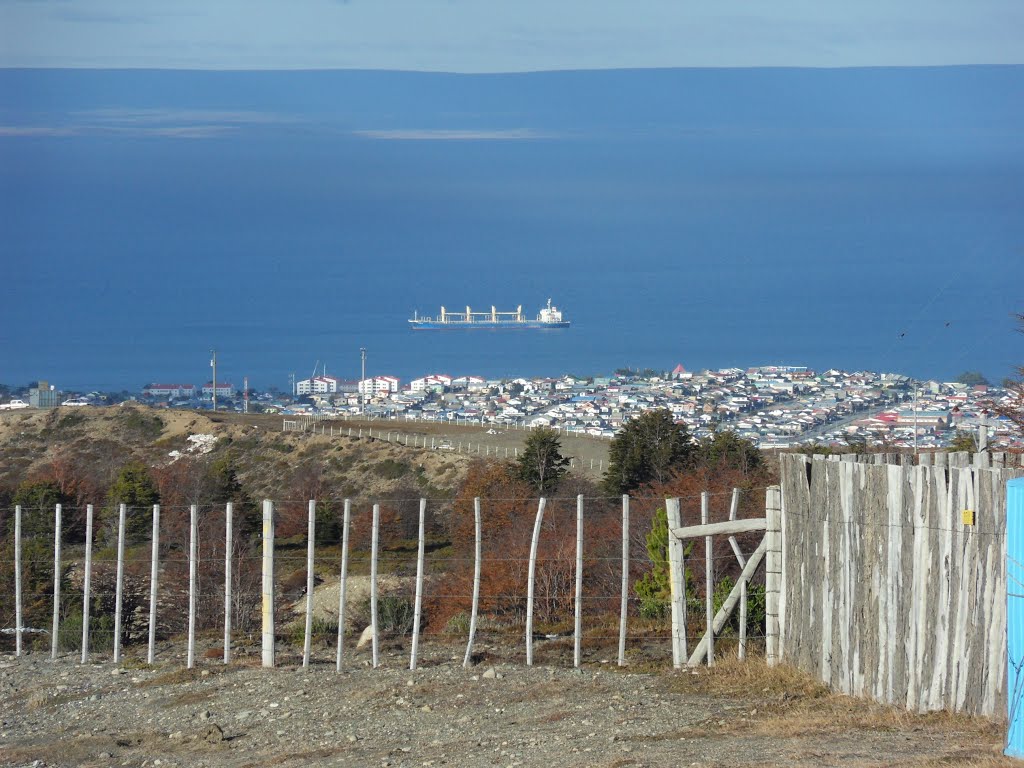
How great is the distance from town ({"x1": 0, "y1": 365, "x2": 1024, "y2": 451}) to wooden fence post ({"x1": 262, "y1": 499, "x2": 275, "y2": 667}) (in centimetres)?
635

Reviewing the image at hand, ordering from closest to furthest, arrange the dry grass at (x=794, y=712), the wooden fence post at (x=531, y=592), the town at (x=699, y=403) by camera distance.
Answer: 1. the dry grass at (x=794, y=712)
2. the wooden fence post at (x=531, y=592)
3. the town at (x=699, y=403)

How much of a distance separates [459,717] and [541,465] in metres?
31.3

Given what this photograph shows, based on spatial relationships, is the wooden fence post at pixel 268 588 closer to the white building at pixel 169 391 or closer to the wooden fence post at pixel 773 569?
the wooden fence post at pixel 773 569

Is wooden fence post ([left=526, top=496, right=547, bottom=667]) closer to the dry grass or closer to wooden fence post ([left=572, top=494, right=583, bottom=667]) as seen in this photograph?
wooden fence post ([left=572, top=494, right=583, bottom=667])

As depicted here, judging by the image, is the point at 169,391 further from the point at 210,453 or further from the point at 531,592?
the point at 531,592

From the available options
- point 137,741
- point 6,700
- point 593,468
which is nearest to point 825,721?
point 137,741

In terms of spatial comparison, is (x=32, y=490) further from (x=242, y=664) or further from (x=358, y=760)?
(x=358, y=760)

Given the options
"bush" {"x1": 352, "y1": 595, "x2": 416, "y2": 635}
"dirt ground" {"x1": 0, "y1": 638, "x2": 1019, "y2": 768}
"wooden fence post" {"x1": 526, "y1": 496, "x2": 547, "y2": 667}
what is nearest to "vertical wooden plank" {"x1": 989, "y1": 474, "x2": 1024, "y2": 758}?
"dirt ground" {"x1": 0, "y1": 638, "x2": 1019, "y2": 768}

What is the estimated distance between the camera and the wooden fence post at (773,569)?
11.7m

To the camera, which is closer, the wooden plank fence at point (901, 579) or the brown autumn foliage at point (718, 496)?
the wooden plank fence at point (901, 579)

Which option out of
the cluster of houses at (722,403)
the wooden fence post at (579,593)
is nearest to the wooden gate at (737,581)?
the wooden fence post at (579,593)

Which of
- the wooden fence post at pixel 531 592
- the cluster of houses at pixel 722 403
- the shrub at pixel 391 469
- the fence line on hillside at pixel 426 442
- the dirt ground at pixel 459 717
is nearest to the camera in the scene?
the dirt ground at pixel 459 717

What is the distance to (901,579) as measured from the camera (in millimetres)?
9828

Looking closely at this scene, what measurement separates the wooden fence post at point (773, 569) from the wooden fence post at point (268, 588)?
4457 mm
